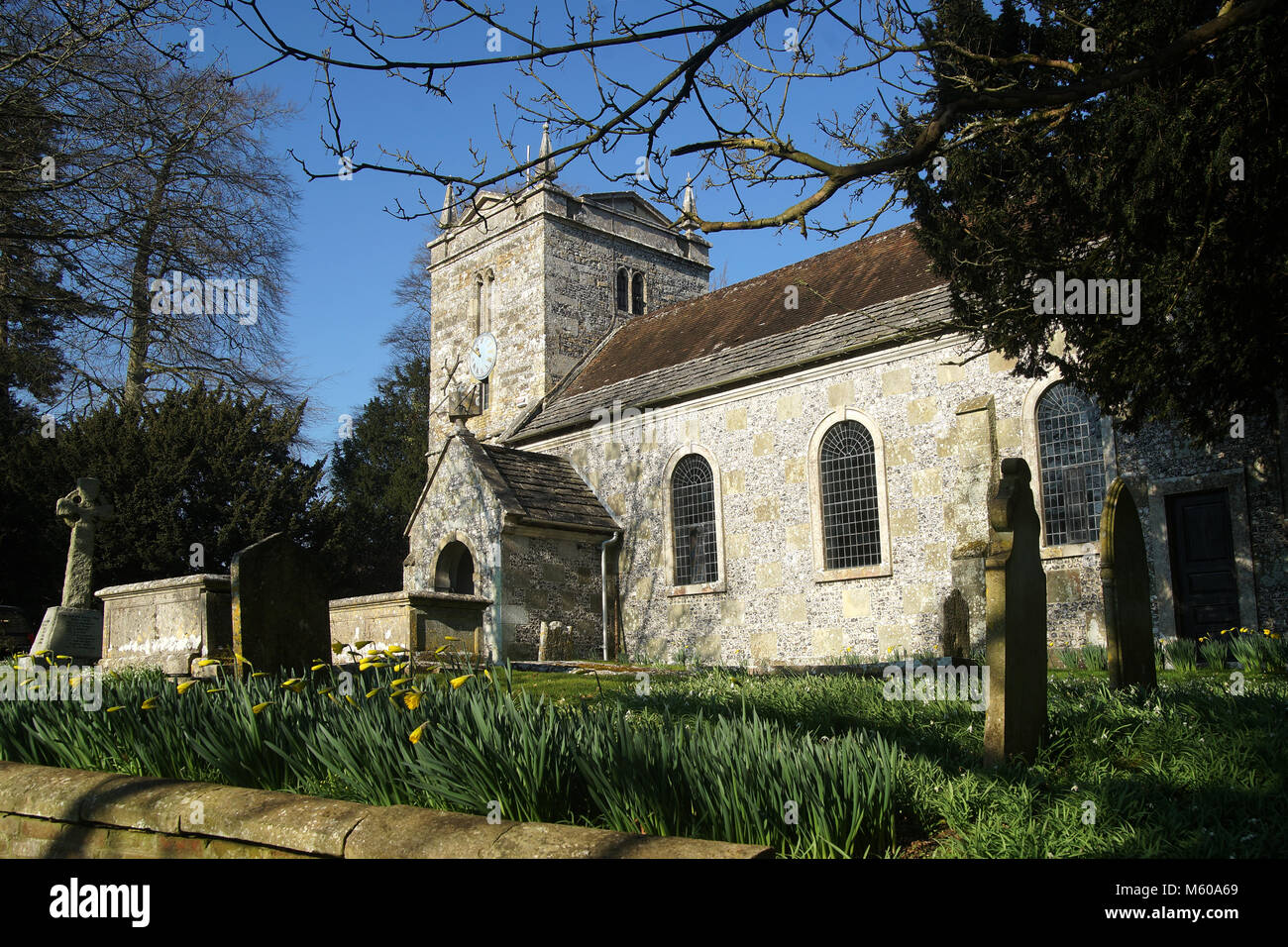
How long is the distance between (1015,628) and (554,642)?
13.0 meters

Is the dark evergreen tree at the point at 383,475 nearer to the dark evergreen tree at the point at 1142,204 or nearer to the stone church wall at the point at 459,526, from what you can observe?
the stone church wall at the point at 459,526

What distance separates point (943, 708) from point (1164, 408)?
202 inches

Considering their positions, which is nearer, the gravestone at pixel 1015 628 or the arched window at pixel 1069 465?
the gravestone at pixel 1015 628

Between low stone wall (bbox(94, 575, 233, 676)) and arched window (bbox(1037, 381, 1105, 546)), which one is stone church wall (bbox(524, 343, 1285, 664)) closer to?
arched window (bbox(1037, 381, 1105, 546))

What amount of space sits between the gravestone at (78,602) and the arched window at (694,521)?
31.9 ft

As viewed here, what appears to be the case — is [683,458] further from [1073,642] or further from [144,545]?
[144,545]

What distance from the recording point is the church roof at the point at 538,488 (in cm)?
1795

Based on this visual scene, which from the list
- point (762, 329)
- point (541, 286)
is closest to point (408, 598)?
point (762, 329)

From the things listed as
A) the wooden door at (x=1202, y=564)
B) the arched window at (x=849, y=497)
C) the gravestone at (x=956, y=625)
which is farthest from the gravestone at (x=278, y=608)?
the wooden door at (x=1202, y=564)

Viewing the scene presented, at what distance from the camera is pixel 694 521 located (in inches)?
731

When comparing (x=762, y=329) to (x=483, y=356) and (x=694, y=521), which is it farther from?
(x=483, y=356)

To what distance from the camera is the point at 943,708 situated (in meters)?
6.28
